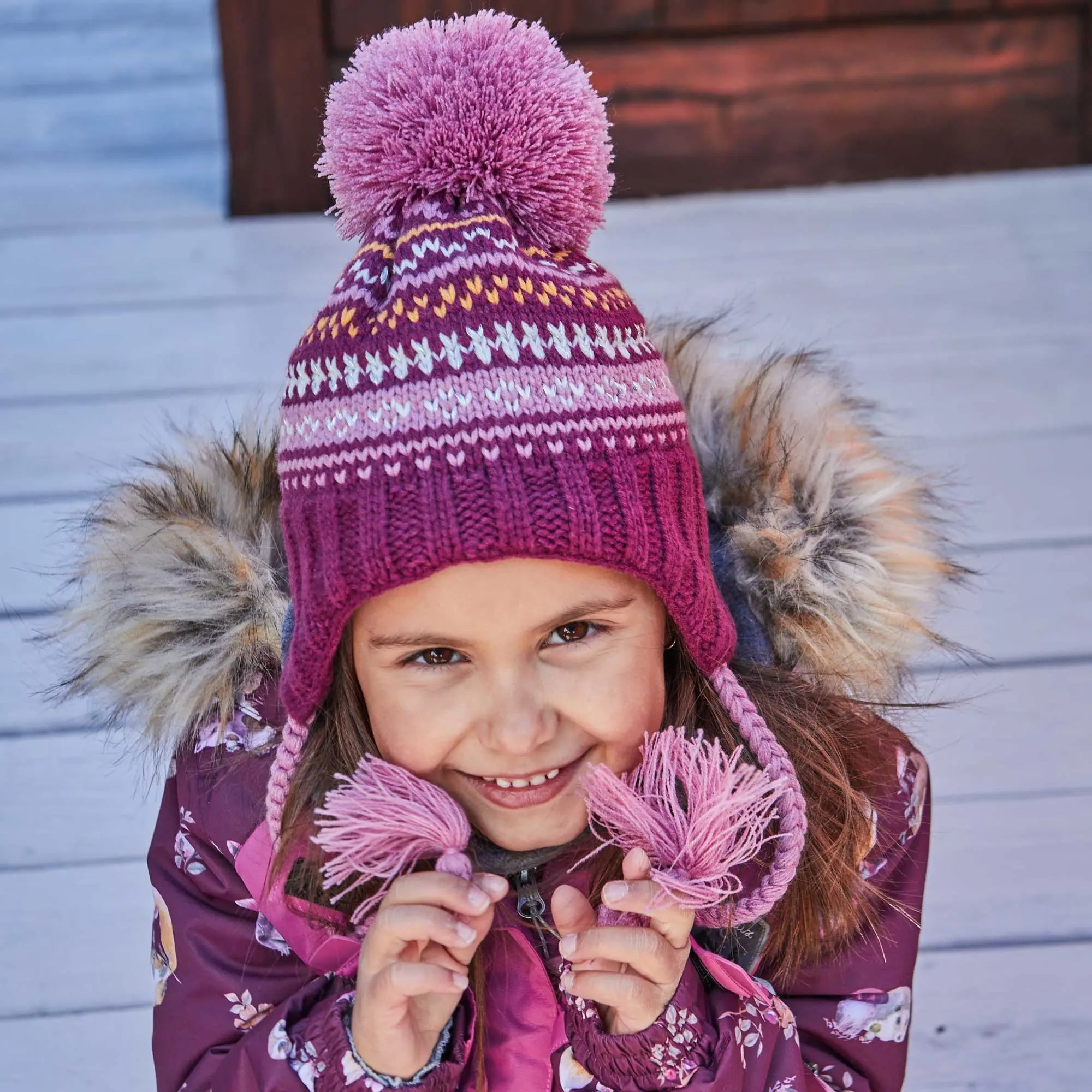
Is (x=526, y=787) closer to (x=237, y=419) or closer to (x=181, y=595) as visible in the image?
(x=181, y=595)

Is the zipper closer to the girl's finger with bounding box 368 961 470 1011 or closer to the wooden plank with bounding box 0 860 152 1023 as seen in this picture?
the girl's finger with bounding box 368 961 470 1011

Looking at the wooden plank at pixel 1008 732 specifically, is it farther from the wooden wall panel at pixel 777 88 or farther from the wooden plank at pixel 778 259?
the wooden wall panel at pixel 777 88

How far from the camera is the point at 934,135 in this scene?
2502 millimetres

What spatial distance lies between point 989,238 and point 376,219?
5.06 ft

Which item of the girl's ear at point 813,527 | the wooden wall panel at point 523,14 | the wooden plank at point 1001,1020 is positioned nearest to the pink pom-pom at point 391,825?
the girl's ear at point 813,527

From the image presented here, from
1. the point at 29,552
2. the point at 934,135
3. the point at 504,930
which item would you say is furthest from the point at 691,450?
the point at 934,135

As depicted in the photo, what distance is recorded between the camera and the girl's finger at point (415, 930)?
98cm

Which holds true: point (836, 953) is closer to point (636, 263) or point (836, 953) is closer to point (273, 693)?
point (273, 693)

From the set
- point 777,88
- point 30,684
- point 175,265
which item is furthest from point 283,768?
point 777,88

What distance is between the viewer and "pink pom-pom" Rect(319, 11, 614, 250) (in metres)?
1.02

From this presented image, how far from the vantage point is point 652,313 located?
6.88 ft

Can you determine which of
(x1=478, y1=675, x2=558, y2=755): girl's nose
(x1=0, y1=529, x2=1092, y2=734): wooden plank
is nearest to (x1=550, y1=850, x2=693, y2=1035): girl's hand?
(x1=478, y1=675, x2=558, y2=755): girl's nose

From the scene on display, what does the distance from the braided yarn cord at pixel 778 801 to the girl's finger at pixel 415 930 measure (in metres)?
0.23

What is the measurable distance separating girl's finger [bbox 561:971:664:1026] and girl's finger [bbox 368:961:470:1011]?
0.08m
